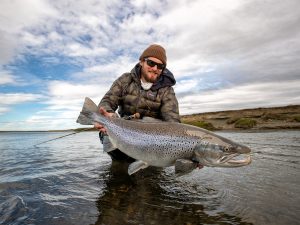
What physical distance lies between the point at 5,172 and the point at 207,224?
5982 millimetres

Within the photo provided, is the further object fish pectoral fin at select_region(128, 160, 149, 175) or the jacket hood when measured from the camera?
the jacket hood

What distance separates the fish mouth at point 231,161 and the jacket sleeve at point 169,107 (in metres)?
2.23

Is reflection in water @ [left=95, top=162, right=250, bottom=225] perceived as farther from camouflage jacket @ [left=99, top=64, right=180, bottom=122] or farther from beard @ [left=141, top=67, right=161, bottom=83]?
beard @ [left=141, top=67, right=161, bottom=83]

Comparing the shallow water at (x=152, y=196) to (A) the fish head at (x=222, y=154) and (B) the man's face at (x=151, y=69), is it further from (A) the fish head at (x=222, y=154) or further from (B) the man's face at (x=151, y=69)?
(B) the man's face at (x=151, y=69)

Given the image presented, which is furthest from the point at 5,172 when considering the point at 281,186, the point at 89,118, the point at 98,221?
the point at 281,186

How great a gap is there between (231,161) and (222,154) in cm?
16

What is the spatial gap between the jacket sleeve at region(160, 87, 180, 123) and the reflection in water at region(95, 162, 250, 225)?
137cm

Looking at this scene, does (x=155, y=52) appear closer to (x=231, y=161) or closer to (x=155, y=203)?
(x=231, y=161)

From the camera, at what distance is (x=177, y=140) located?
177 inches

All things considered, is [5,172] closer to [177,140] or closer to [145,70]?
[145,70]

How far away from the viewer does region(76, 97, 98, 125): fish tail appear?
561 cm

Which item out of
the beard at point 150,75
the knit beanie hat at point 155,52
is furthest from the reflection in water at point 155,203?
the knit beanie hat at point 155,52

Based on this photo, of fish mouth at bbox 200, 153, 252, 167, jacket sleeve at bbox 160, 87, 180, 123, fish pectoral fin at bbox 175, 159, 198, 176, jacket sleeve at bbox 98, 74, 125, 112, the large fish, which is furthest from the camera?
jacket sleeve at bbox 98, 74, 125, 112

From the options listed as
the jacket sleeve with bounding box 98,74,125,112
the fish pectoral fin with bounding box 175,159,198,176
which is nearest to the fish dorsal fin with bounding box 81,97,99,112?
the jacket sleeve with bounding box 98,74,125,112
